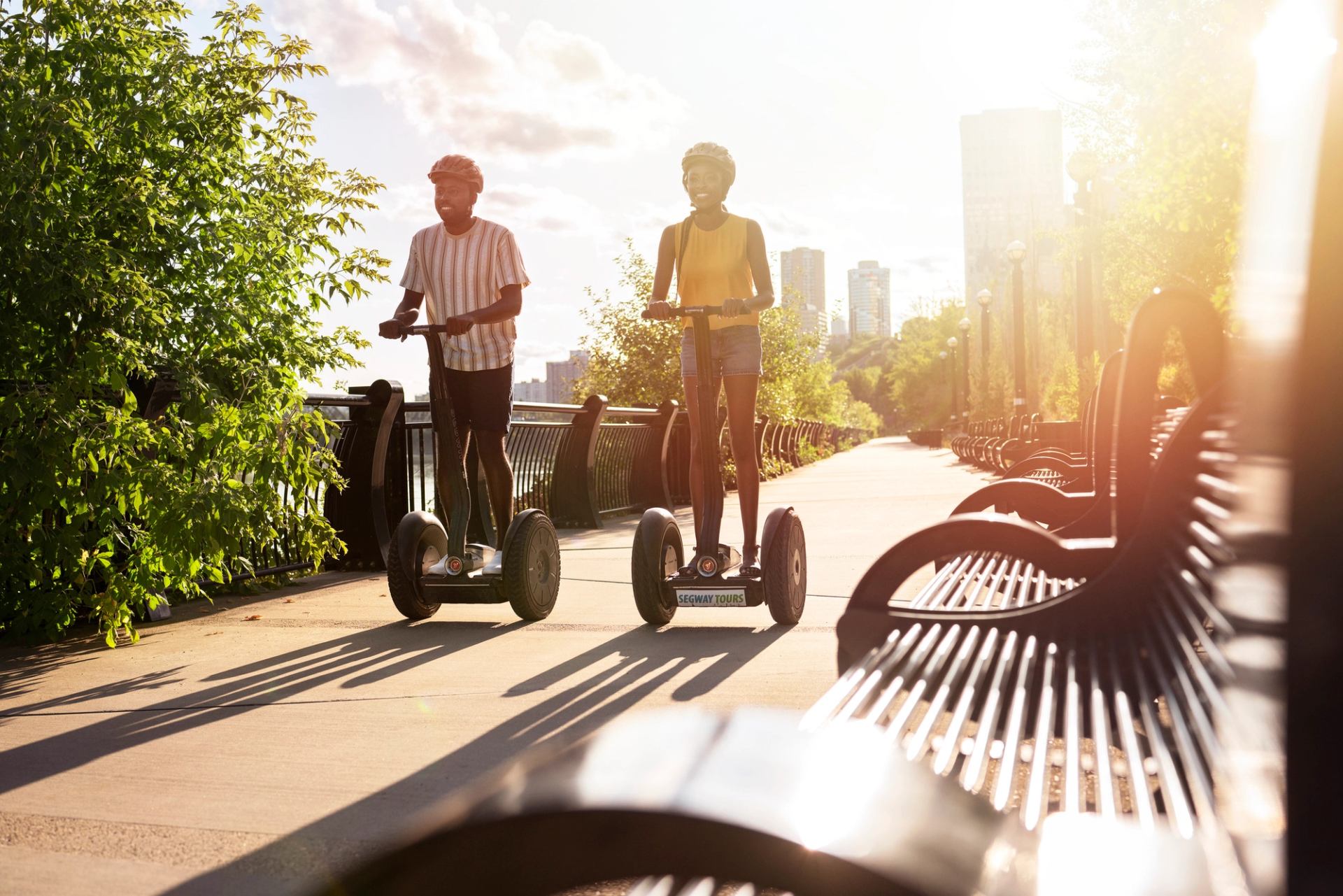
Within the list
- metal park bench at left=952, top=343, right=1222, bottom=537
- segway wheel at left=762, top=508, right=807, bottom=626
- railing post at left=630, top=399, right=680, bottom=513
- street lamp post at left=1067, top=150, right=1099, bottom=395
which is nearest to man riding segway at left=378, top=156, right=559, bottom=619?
segway wheel at left=762, top=508, right=807, bottom=626

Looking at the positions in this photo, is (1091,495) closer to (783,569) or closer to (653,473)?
(783,569)

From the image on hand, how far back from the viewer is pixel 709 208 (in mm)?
5168

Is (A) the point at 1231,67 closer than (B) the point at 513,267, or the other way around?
(B) the point at 513,267

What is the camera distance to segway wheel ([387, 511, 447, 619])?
523 cm

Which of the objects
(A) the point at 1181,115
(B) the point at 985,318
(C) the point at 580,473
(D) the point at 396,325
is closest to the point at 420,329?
(D) the point at 396,325

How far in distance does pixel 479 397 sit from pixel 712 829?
4.69 meters

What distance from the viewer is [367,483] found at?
299 inches

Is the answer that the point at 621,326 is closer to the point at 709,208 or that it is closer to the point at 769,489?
the point at 769,489

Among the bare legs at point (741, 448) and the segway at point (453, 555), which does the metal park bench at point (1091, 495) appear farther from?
the segway at point (453, 555)

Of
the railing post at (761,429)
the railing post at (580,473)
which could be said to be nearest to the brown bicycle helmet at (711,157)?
the railing post at (580,473)

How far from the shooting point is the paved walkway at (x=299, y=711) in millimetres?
2439

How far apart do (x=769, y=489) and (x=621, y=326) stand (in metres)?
3.83

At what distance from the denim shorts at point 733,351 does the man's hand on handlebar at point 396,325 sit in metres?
1.25

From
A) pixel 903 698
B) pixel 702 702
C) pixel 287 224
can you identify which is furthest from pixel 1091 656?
pixel 287 224
